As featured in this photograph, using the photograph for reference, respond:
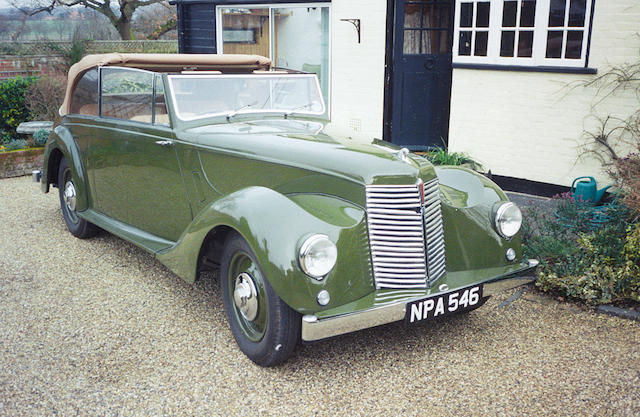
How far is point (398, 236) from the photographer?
11.3ft

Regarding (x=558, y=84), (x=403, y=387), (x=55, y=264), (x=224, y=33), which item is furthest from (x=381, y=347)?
(x=224, y=33)

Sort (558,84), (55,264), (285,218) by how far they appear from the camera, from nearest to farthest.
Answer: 1. (285,218)
2. (55,264)
3. (558,84)

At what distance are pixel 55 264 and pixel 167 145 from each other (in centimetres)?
170

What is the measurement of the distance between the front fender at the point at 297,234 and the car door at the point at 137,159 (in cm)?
110

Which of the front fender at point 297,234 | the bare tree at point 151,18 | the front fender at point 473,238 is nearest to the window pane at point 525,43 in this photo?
the front fender at point 473,238

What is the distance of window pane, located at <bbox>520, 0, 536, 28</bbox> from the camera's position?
690 cm

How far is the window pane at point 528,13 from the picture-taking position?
6.90 m

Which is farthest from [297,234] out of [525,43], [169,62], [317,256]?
[525,43]

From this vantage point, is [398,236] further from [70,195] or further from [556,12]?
[556,12]

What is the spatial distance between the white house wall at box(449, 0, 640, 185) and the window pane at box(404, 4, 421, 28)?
1190 millimetres

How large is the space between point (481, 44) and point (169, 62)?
13.5 ft

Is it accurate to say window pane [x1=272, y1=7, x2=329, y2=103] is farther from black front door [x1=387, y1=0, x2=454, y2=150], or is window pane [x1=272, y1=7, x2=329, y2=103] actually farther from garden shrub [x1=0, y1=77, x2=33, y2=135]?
garden shrub [x1=0, y1=77, x2=33, y2=135]

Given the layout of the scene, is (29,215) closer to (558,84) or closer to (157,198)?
(157,198)

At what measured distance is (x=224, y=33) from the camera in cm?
1102
